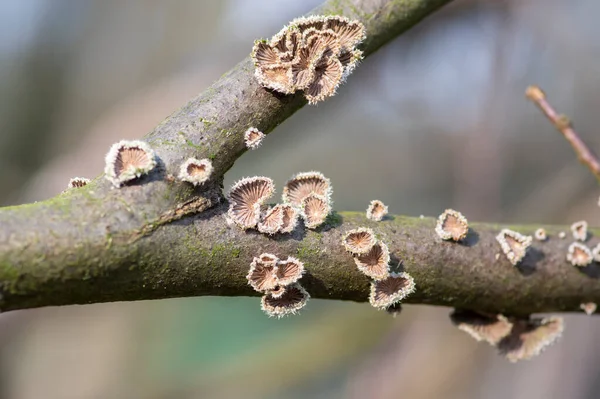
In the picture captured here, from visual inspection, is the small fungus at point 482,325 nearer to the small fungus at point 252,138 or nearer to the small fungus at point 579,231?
the small fungus at point 579,231

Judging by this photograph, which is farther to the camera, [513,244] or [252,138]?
[513,244]

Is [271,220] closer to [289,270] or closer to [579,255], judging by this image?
[289,270]

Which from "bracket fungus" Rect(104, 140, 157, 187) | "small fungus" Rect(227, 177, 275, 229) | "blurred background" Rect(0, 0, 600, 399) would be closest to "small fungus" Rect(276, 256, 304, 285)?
"small fungus" Rect(227, 177, 275, 229)

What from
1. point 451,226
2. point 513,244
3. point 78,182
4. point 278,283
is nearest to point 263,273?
point 278,283

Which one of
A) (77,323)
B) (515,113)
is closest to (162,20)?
(77,323)

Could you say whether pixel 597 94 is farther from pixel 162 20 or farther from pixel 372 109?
pixel 162 20

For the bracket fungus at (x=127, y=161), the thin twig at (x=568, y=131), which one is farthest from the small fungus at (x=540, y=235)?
the bracket fungus at (x=127, y=161)
